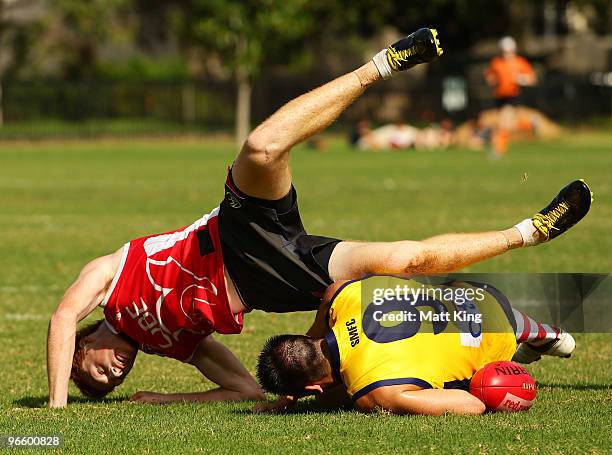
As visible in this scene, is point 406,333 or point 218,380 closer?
point 406,333

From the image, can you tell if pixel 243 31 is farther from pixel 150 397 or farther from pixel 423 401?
pixel 423 401

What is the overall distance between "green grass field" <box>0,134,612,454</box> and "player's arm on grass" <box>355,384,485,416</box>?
2.6 inches

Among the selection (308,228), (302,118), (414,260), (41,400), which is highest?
(302,118)

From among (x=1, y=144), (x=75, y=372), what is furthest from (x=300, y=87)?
(x=75, y=372)

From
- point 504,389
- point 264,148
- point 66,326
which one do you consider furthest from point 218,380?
point 504,389

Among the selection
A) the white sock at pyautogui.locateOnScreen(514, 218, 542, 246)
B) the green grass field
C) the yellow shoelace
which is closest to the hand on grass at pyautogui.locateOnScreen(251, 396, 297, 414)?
the green grass field

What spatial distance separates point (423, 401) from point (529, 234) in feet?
3.74

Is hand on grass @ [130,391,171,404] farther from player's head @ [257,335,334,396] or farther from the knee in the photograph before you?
the knee

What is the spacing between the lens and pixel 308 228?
50.1 ft

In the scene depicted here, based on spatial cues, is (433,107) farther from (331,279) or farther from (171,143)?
(331,279)

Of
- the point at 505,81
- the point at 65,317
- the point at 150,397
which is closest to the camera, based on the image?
the point at 65,317

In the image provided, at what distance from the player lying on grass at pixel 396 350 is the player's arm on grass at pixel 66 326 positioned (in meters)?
1.15

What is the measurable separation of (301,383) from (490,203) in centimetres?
1215

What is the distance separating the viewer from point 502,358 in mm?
6754
